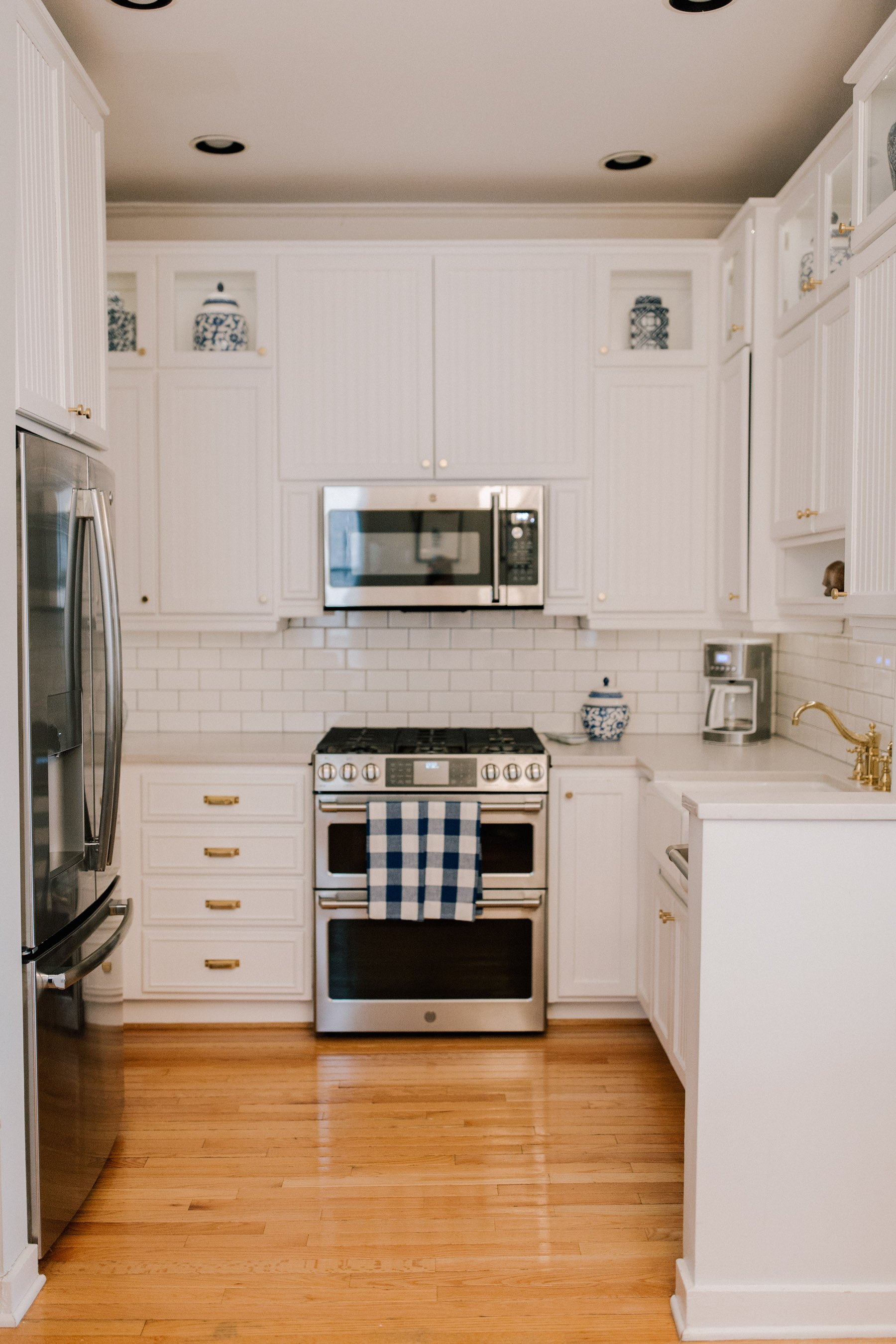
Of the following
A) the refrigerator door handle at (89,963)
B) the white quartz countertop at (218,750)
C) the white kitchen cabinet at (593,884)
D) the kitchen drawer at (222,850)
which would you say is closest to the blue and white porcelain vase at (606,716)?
the white kitchen cabinet at (593,884)

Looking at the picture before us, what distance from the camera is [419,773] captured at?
10.9 ft

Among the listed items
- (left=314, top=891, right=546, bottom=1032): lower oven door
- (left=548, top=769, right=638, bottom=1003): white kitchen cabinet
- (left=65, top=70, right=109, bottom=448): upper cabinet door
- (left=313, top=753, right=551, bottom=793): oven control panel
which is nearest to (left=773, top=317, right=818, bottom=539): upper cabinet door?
(left=548, top=769, right=638, bottom=1003): white kitchen cabinet

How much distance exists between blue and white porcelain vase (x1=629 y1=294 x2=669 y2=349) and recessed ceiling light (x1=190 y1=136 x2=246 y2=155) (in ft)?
4.69

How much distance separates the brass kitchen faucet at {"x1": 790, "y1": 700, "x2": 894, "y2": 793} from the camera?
2.71 metres

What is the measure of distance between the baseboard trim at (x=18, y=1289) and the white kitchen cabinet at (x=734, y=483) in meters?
2.62

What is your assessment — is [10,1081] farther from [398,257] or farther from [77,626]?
[398,257]

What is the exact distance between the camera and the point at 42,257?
2.24m

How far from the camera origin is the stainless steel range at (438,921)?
10.9 ft

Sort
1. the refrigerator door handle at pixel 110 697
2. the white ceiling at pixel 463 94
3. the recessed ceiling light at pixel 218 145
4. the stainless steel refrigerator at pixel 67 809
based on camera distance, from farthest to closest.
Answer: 1. the recessed ceiling light at pixel 218 145
2. the white ceiling at pixel 463 94
3. the refrigerator door handle at pixel 110 697
4. the stainless steel refrigerator at pixel 67 809

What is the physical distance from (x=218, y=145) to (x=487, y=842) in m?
2.43

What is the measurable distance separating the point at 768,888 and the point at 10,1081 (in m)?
1.58

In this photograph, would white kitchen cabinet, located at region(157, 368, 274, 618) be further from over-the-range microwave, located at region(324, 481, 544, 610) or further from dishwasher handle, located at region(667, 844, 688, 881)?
dishwasher handle, located at region(667, 844, 688, 881)

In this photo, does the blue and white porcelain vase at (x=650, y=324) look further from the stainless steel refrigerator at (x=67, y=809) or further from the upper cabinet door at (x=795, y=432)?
the stainless steel refrigerator at (x=67, y=809)

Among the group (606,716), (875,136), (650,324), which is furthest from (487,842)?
(875,136)
